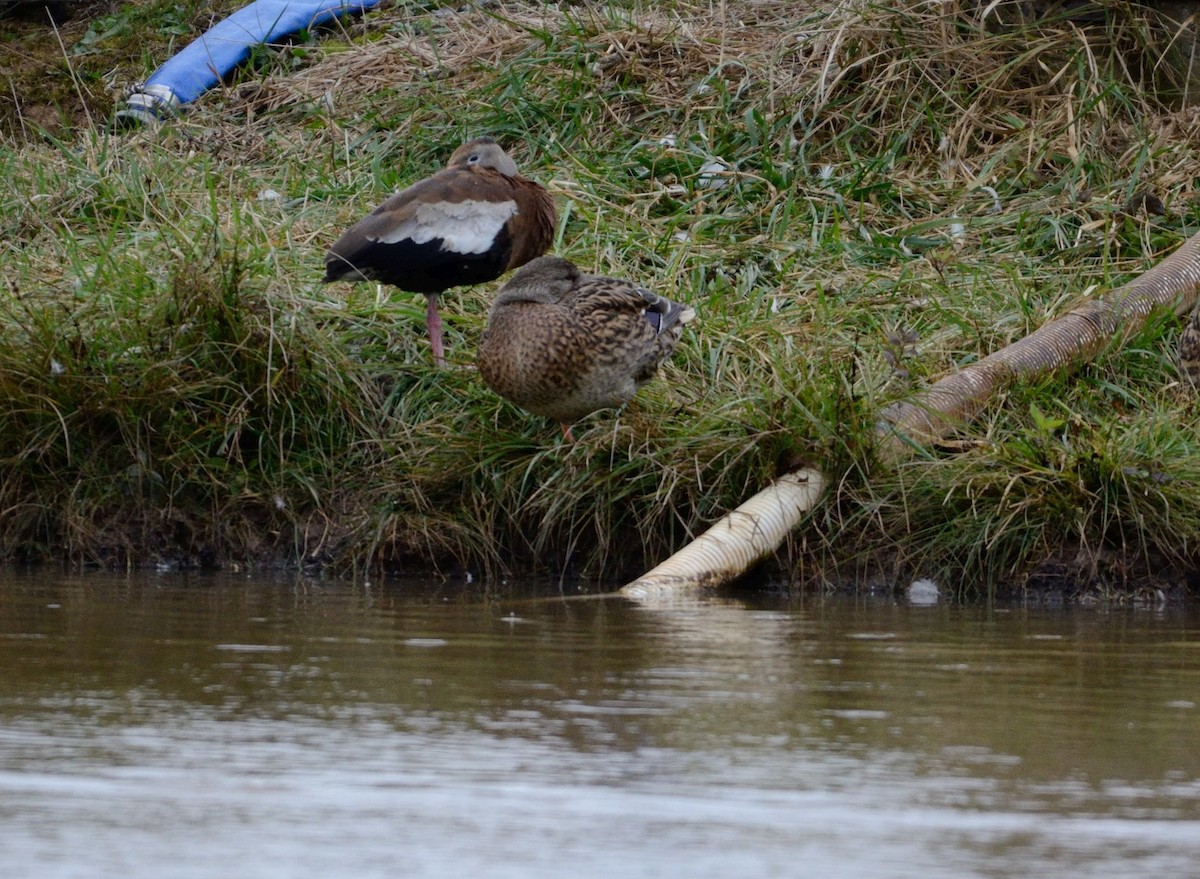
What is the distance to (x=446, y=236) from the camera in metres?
6.78

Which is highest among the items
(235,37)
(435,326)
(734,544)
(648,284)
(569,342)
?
(235,37)

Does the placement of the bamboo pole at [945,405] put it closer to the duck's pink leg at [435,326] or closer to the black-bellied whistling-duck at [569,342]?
the black-bellied whistling-duck at [569,342]

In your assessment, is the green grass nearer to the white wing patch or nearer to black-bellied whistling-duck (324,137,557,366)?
black-bellied whistling-duck (324,137,557,366)

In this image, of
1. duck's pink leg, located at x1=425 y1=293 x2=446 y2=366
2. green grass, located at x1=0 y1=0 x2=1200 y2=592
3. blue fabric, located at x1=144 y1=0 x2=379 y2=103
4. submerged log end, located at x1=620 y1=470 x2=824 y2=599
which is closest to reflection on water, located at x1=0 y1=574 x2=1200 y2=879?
submerged log end, located at x1=620 y1=470 x2=824 y2=599

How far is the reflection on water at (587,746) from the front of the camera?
246 centimetres

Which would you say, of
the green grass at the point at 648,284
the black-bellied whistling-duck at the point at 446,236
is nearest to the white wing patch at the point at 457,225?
the black-bellied whistling-duck at the point at 446,236

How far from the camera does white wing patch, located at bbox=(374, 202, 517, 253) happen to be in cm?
676

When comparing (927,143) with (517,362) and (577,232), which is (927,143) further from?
(517,362)

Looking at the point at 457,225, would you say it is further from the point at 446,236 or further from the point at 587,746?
the point at 587,746

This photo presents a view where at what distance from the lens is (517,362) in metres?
5.98

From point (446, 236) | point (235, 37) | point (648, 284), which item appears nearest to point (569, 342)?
point (446, 236)

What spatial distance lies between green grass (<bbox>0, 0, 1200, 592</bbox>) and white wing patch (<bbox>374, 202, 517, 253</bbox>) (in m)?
0.41

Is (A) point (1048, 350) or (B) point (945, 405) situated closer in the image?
(B) point (945, 405)

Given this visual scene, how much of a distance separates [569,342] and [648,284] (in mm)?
1520
